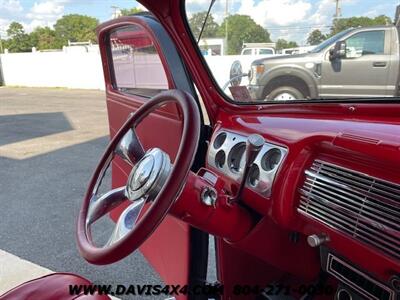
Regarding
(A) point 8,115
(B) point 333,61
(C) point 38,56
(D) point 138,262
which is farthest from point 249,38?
(C) point 38,56

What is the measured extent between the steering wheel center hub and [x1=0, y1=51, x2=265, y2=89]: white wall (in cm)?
1853

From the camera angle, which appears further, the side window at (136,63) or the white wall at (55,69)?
the white wall at (55,69)

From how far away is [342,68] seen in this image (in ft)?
4.39

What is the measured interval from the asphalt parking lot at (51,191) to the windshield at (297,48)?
5.22 feet

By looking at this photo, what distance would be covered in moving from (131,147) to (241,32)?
71 centimetres

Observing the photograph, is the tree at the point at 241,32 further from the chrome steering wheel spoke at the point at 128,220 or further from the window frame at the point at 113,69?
the chrome steering wheel spoke at the point at 128,220

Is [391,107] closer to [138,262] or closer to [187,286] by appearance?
[187,286]

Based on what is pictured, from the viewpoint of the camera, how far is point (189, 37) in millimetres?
1782

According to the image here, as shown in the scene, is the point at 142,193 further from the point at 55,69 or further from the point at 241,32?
the point at 55,69

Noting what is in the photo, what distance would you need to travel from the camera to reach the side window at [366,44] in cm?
120

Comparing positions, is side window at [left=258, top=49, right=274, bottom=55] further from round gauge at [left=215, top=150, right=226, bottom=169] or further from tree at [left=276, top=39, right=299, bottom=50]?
round gauge at [left=215, top=150, right=226, bottom=169]

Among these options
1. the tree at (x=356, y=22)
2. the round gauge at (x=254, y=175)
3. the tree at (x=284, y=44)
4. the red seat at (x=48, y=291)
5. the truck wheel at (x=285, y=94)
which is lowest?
the red seat at (x=48, y=291)

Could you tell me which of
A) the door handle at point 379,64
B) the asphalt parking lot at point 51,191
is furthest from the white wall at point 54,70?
the door handle at point 379,64

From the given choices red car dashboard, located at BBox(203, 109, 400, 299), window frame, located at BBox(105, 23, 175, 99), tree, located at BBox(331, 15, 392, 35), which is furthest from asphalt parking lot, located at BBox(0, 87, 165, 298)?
tree, located at BBox(331, 15, 392, 35)
